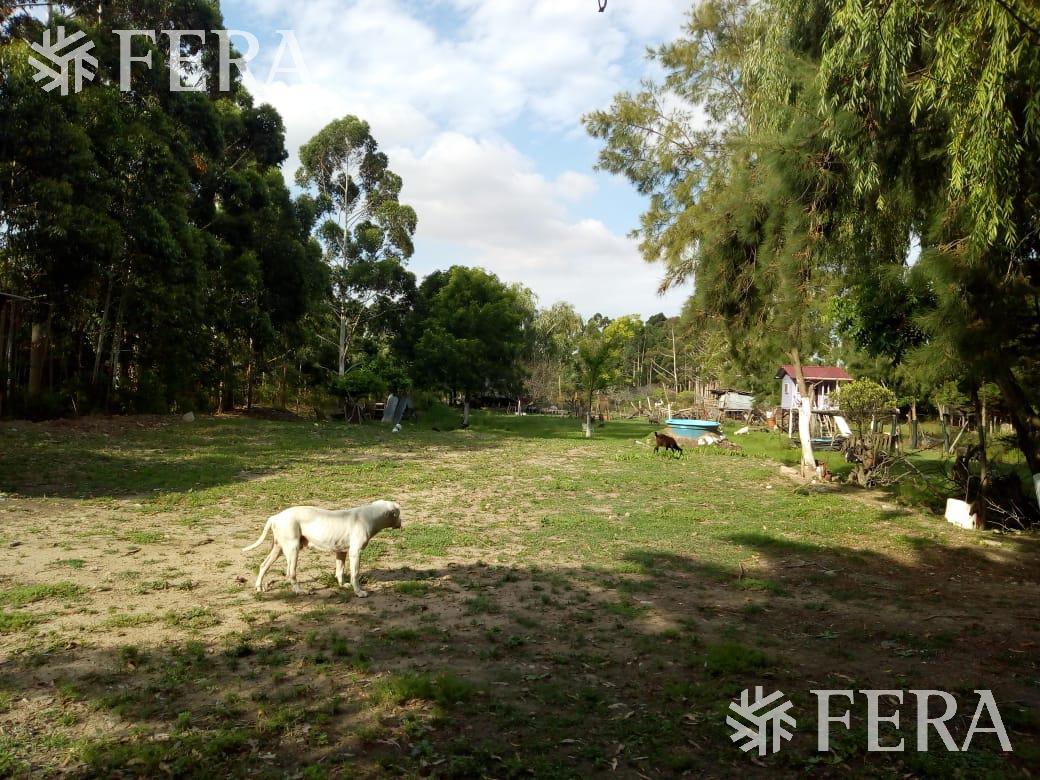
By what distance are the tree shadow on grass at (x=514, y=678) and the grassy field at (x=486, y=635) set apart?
2 cm

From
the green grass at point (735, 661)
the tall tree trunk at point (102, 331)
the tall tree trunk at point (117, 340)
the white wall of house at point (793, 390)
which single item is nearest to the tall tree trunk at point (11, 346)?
the tall tree trunk at point (102, 331)

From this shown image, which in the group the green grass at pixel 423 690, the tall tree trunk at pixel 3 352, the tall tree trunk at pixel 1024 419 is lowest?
the green grass at pixel 423 690

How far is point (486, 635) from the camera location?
4656 millimetres

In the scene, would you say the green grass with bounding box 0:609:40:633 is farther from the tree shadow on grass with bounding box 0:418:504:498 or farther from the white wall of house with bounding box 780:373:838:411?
the white wall of house with bounding box 780:373:838:411

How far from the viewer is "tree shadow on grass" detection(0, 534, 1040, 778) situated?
308cm

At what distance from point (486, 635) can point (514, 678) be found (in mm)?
729

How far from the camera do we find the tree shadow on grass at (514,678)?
A: 3.08m

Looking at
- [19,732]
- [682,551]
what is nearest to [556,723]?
[19,732]

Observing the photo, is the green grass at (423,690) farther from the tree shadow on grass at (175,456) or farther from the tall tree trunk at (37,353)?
the tall tree trunk at (37,353)

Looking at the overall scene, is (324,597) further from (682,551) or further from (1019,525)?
(1019,525)

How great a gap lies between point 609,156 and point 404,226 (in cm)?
1719

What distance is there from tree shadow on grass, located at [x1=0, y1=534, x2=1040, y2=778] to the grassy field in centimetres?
2

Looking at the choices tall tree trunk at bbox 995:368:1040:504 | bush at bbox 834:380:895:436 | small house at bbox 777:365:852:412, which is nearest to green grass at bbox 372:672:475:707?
tall tree trunk at bbox 995:368:1040:504

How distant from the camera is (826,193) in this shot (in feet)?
22.1
